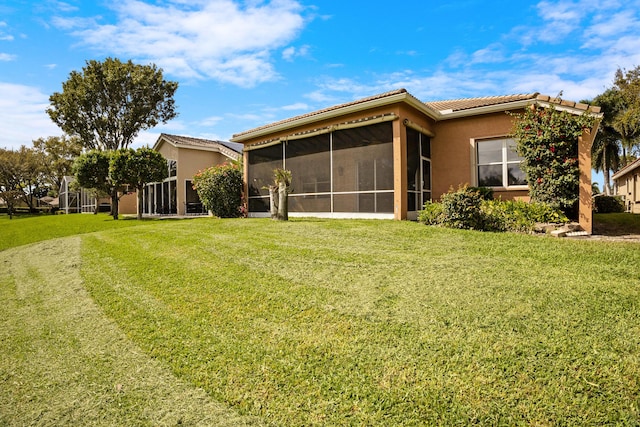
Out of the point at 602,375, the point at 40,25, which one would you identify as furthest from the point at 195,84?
the point at 602,375

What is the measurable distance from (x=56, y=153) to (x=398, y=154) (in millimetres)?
51154

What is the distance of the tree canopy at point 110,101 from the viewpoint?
2808 cm

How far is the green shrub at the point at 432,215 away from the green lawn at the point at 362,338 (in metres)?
2.95

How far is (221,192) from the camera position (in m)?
15.6

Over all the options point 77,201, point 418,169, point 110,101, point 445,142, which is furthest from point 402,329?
point 77,201

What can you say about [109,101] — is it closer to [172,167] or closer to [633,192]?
[172,167]

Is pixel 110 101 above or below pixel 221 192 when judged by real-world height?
above

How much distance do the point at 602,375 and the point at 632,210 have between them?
97.6 feet

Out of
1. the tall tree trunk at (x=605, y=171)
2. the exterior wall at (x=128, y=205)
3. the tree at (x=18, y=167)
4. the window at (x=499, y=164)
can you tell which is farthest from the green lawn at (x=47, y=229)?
the tall tree trunk at (x=605, y=171)

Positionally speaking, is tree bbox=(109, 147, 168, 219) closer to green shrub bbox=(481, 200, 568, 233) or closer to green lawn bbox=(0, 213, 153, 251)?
green lawn bbox=(0, 213, 153, 251)

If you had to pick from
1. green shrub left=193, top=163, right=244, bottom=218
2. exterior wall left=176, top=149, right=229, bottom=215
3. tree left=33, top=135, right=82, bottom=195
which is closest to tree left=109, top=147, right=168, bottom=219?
exterior wall left=176, top=149, right=229, bottom=215

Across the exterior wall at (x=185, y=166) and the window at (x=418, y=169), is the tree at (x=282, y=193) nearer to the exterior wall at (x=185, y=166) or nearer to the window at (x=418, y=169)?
the window at (x=418, y=169)

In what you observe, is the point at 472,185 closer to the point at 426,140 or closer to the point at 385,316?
the point at 426,140

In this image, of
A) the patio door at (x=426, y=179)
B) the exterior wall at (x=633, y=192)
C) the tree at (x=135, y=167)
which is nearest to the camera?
the patio door at (x=426, y=179)
